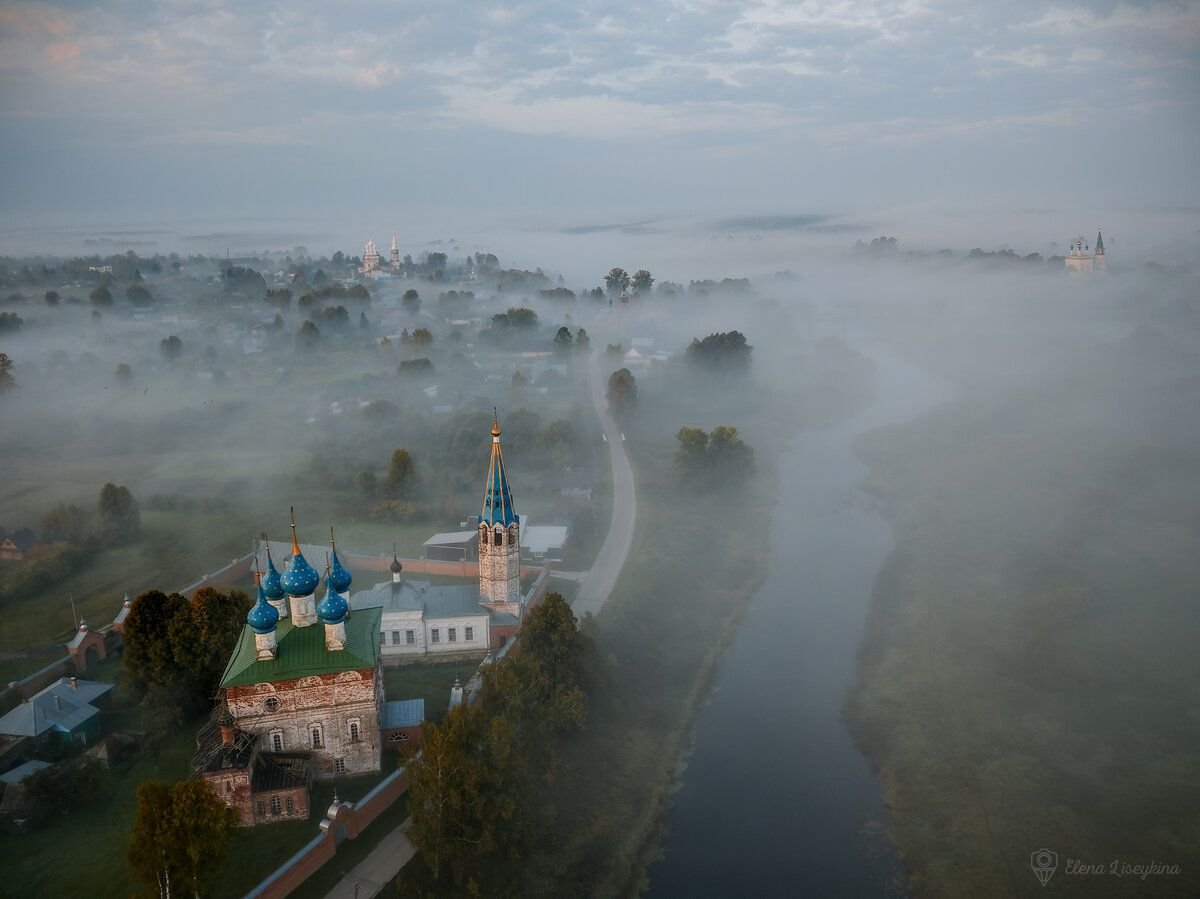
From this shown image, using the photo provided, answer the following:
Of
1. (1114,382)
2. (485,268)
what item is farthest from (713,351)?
(485,268)

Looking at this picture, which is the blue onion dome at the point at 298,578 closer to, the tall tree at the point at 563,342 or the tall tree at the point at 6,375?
the tall tree at the point at 6,375

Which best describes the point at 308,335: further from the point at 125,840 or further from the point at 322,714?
the point at 125,840

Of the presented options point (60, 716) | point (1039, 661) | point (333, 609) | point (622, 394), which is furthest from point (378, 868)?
point (622, 394)

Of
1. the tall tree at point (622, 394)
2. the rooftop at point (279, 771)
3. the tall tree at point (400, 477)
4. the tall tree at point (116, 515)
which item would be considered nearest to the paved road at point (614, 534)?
the tall tree at point (622, 394)

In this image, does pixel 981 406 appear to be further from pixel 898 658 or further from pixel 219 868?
pixel 219 868

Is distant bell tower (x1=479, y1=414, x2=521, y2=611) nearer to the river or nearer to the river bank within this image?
the river bank

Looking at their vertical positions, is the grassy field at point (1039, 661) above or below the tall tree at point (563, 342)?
below

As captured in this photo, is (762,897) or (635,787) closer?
(762,897)
